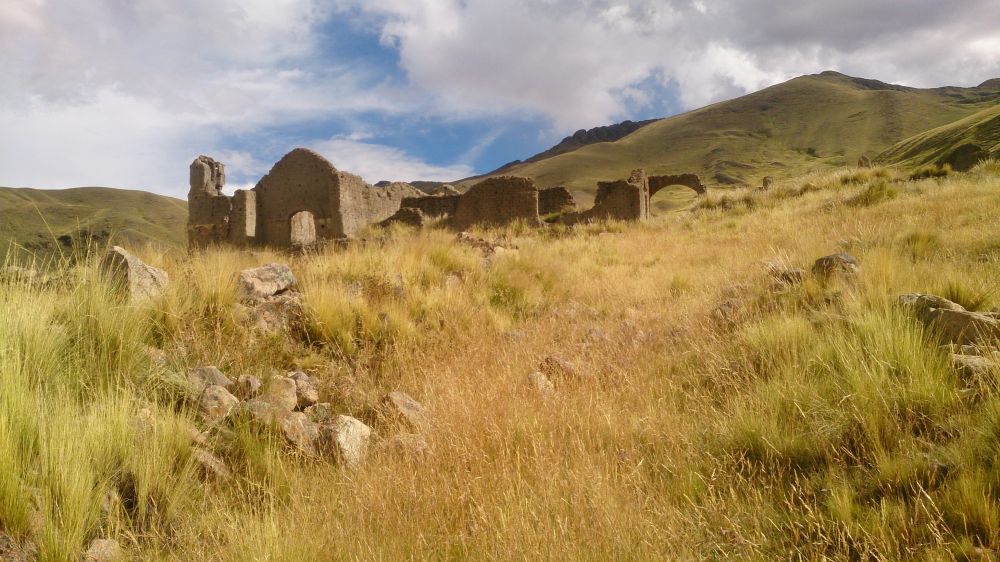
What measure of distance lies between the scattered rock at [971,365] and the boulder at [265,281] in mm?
4572

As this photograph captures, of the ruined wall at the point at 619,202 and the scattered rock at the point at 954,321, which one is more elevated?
the ruined wall at the point at 619,202

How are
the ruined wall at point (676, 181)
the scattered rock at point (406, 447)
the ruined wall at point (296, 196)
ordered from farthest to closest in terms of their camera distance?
the ruined wall at point (676, 181) < the ruined wall at point (296, 196) < the scattered rock at point (406, 447)

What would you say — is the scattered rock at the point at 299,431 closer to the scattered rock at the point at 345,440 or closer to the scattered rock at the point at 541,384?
the scattered rock at the point at 345,440

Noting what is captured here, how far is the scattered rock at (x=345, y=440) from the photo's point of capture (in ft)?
7.54

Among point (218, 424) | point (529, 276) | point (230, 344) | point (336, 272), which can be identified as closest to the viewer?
point (218, 424)

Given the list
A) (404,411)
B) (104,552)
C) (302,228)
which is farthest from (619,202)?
(104,552)

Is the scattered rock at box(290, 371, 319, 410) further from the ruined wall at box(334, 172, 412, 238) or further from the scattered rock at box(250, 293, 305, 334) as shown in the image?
the ruined wall at box(334, 172, 412, 238)

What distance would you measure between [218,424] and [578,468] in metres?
1.70

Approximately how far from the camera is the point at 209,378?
2.72 m

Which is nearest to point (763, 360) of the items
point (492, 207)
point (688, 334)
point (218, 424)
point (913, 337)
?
point (913, 337)

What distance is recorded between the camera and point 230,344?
131 inches

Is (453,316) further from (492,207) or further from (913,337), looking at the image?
(492,207)

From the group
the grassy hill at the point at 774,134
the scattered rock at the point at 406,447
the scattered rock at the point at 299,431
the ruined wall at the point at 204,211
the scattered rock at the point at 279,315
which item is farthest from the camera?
the grassy hill at the point at 774,134

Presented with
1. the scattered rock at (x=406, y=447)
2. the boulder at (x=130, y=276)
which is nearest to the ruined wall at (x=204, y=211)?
the boulder at (x=130, y=276)
